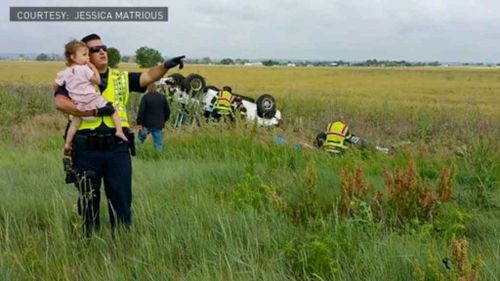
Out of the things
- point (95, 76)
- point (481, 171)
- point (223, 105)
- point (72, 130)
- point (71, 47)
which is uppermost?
point (71, 47)

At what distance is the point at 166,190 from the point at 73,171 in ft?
5.07

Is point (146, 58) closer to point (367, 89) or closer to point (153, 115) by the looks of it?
point (153, 115)

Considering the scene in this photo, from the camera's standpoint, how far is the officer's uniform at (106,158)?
3.54m

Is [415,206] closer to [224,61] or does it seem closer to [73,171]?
[73,171]

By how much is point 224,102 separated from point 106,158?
7941mm

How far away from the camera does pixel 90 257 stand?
3.06 meters

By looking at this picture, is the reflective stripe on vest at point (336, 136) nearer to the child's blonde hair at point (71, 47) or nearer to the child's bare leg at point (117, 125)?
the child's bare leg at point (117, 125)

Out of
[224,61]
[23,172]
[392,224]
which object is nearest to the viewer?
[392,224]

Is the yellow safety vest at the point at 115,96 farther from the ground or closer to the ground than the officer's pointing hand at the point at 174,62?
closer to the ground

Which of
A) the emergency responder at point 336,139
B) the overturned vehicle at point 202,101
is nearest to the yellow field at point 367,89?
the overturned vehicle at point 202,101

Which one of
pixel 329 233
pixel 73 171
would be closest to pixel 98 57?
pixel 73 171

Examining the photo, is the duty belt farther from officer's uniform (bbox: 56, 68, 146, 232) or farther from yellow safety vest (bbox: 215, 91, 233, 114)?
yellow safety vest (bbox: 215, 91, 233, 114)

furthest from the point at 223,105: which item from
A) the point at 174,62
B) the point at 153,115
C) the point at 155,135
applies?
the point at 174,62

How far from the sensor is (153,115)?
9125 millimetres
